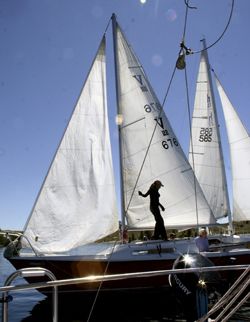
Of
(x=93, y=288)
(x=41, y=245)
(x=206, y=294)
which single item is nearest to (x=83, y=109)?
(x=41, y=245)

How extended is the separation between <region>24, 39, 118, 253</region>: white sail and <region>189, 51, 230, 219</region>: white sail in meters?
6.50

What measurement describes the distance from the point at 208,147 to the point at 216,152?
0.52m

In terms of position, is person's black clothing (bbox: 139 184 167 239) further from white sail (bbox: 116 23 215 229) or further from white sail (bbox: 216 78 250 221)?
white sail (bbox: 216 78 250 221)

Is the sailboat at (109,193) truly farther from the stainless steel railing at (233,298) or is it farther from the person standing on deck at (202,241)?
the stainless steel railing at (233,298)

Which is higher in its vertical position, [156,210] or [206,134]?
[206,134]

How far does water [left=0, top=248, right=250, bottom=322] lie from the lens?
12.1 meters

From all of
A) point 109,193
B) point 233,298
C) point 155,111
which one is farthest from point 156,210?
point 233,298

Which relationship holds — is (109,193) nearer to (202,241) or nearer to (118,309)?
(202,241)

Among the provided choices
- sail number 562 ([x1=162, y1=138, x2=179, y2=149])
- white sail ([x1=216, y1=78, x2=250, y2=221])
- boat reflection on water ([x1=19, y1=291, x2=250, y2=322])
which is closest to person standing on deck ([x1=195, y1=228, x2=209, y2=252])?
boat reflection on water ([x1=19, y1=291, x2=250, y2=322])

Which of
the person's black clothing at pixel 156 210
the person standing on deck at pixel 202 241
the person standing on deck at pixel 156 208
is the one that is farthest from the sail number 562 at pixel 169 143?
the person standing on deck at pixel 202 241

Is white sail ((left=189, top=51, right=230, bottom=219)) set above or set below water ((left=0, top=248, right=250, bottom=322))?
above

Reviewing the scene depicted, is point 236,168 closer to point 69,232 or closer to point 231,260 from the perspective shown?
point 231,260

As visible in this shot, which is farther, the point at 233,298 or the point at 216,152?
the point at 216,152

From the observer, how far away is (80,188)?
46.3ft
